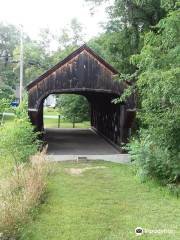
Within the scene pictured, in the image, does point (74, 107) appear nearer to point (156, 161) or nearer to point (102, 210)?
point (156, 161)

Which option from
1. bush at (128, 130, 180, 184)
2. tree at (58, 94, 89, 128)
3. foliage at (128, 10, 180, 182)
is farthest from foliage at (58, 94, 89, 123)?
foliage at (128, 10, 180, 182)

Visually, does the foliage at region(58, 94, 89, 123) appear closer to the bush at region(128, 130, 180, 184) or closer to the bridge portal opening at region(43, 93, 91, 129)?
the bridge portal opening at region(43, 93, 91, 129)

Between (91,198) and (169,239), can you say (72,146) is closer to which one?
(91,198)

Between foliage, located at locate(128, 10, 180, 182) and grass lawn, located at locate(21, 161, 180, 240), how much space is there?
0.68 meters

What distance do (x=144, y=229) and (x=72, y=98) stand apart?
28.4 m

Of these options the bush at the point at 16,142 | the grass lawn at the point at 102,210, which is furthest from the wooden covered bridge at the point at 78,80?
the grass lawn at the point at 102,210

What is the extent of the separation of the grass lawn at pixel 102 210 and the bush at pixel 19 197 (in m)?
0.25

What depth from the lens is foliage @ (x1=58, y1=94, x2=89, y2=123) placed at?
35438 mm

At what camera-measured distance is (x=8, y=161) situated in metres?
11.5

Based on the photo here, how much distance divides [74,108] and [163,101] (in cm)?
2586

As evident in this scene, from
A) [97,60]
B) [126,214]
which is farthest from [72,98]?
[126,214]

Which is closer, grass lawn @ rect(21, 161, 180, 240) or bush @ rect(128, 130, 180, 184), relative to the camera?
grass lawn @ rect(21, 161, 180, 240)

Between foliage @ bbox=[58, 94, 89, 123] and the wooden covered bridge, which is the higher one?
the wooden covered bridge

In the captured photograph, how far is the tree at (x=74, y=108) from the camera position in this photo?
35412 mm
